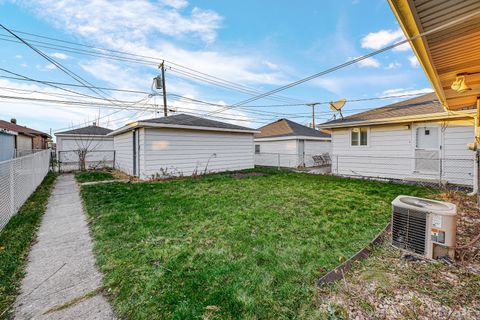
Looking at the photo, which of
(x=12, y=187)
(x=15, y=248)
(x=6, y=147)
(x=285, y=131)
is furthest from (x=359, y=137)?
(x=6, y=147)

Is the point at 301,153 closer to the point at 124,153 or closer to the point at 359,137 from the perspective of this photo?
the point at 359,137

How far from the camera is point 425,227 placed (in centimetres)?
247

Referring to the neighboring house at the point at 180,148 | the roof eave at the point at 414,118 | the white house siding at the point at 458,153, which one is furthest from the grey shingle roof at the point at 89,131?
the white house siding at the point at 458,153

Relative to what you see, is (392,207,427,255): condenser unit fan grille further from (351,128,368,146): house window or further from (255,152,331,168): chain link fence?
(255,152,331,168): chain link fence

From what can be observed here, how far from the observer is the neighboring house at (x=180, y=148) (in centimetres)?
934

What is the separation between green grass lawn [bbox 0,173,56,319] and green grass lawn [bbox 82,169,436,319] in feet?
2.59

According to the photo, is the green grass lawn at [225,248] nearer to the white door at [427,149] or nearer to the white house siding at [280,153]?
the white door at [427,149]

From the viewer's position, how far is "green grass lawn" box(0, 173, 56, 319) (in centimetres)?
217

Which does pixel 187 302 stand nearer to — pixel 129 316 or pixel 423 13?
pixel 129 316

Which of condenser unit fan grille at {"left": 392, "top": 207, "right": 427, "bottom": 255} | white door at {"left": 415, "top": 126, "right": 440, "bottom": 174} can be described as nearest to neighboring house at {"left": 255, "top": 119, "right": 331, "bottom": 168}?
white door at {"left": 415, "top": 126, "right": 440, "bottom": 174}

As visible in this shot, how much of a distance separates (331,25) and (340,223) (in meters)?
10.4

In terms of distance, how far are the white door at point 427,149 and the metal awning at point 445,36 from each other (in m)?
4.16

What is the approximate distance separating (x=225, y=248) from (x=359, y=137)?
30.5ft

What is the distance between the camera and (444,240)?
239cm
